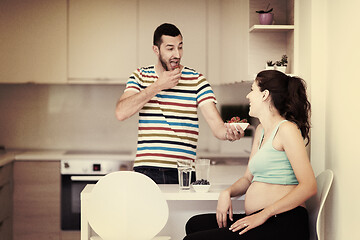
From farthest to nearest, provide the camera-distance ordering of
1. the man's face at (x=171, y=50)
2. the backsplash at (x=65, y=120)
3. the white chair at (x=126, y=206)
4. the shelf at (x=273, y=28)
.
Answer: the backsplash at (x=65, y=120) → the shelf at (x=273, y=28) → the man's face at (x=171, y=50) → the white chair at (x=126, y=206)

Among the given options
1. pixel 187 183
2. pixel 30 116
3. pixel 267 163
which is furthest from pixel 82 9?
pixel 267 163

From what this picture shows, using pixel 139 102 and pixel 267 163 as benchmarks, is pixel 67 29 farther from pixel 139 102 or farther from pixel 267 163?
pixel 267 163

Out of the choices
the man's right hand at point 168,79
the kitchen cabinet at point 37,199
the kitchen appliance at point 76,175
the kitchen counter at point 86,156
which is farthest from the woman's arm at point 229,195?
the kitchen cabinet at point 37,199

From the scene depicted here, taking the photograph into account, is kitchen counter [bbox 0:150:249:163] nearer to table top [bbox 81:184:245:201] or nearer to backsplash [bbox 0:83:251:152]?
backsplash [bbox 0:83:251:152]

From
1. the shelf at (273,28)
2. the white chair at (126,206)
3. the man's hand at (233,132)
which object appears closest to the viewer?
the white chair at (126,206)

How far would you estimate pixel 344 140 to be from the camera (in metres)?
2.27

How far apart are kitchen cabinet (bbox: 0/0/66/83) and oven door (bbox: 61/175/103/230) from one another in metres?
0.90

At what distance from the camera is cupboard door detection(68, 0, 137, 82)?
4332 millimetres

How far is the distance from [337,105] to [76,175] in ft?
7.87

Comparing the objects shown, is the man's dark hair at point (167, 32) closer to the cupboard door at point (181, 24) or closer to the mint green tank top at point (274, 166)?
the mint green tank top at point (274, 166)

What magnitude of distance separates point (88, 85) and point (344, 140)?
2956 millimetres

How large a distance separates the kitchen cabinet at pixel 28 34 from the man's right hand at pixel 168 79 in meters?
2.01

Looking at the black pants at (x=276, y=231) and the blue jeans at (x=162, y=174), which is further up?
the blue jeans at (x=162, y=174)

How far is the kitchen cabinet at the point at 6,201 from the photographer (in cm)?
397
